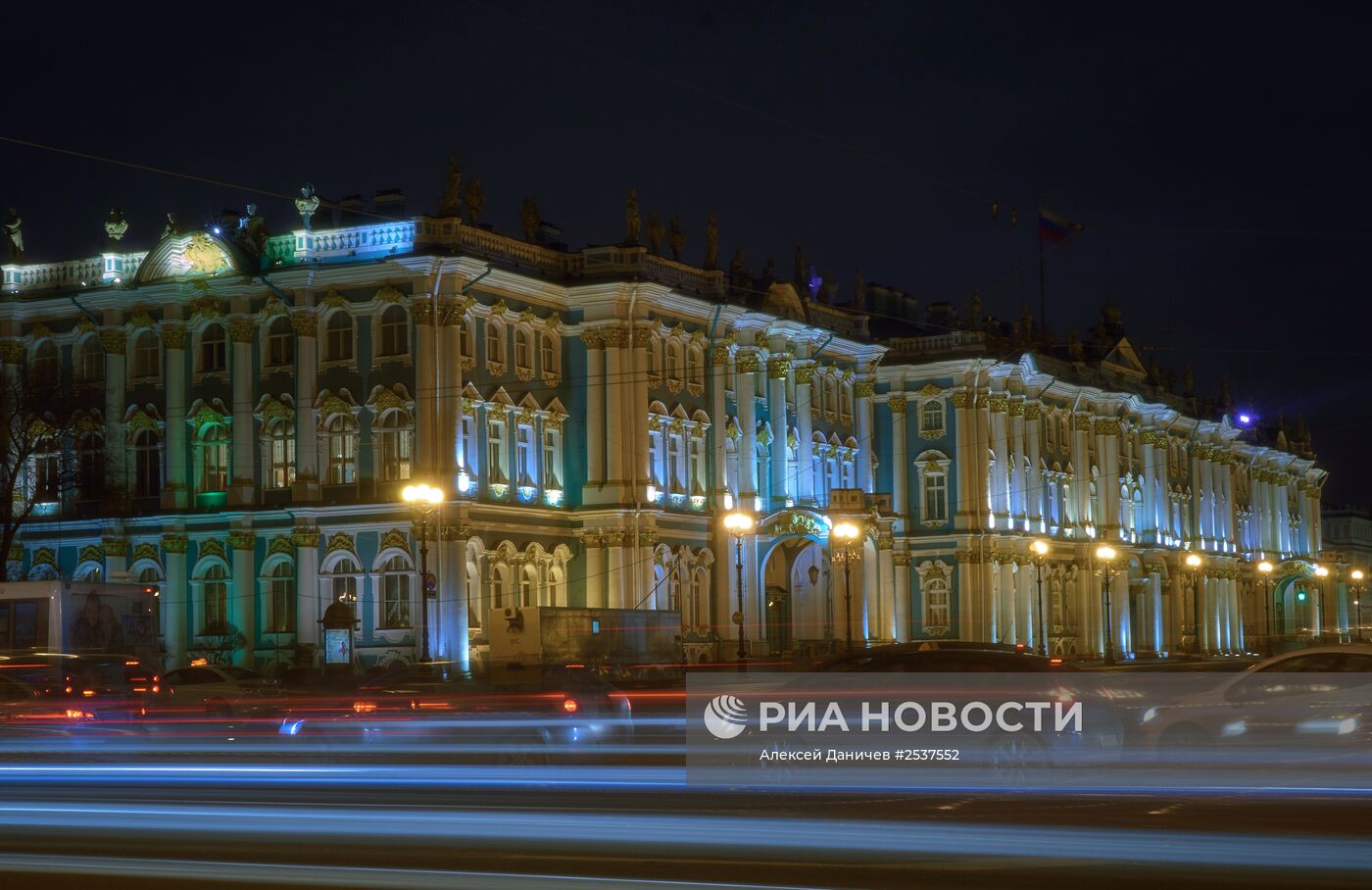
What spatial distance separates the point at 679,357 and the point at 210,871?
4611 cm

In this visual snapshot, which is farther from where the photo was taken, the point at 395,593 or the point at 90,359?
the point at 90,359

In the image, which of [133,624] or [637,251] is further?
[637,251]

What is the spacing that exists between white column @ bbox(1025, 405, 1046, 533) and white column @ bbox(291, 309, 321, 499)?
117 feet

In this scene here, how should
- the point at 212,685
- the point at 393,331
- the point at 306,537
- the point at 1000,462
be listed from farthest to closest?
the point at 1000,462 → the point at 393,331 → the point at 306,537 → the point at 212,685

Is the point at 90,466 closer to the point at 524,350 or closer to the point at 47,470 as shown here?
the point at 47,470

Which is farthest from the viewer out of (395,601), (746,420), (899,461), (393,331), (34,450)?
(899,461)

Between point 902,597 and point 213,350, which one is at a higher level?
point 213,350

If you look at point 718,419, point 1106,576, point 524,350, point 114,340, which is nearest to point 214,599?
point 114,340

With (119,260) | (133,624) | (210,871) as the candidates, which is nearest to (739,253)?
(119,260)

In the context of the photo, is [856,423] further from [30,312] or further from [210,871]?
[210,871]

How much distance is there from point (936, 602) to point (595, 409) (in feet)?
76.9

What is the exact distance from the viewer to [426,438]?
5241 cm

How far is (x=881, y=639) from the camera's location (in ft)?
227

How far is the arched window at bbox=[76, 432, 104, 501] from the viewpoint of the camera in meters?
56.3
